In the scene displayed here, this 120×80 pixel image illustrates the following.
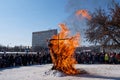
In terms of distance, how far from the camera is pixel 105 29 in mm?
18016

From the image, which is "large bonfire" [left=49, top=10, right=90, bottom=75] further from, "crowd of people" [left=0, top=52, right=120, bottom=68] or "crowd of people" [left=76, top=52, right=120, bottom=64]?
"crowd of people" [left=76, top=52, right=120, bottom=64]

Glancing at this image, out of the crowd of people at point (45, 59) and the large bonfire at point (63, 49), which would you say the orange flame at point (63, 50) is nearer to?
the large bonfire at point (63, 49)

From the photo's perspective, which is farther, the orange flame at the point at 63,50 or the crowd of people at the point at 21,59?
the crowd of people at the point at 21,59

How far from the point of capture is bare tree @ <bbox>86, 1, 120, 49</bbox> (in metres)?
17.8

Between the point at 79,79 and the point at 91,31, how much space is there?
411cm

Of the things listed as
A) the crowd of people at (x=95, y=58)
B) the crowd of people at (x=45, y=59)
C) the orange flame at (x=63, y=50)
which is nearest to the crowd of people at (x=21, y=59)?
the crowd of people at (x=45, y=59)

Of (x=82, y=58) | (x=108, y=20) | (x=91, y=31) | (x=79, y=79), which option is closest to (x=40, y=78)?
(x=79, y=79)

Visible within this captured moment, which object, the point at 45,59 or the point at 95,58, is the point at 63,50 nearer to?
the point at 45,59

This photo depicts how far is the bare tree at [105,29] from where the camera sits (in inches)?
701

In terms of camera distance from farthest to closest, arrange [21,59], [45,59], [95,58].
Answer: [45,59] → [95,58] → [21,59]

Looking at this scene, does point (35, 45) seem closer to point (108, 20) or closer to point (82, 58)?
point (82, 58)

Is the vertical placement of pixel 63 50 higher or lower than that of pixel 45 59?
higher

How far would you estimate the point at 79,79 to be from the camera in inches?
691

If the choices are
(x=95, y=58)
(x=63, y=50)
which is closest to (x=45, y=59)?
(x=95, y=58)
